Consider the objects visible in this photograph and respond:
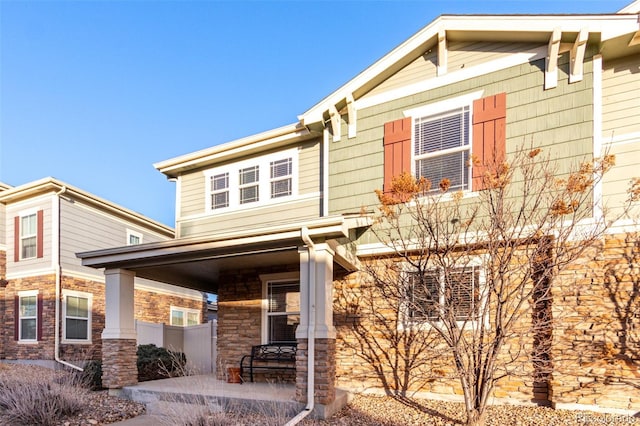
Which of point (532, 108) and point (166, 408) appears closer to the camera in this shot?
point (166, 408)

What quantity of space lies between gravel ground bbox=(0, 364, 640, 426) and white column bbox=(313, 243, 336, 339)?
125 centimetres

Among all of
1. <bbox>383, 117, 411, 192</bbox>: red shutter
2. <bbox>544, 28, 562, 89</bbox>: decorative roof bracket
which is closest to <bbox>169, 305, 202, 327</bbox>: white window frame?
<bbox>383, 117, 411, 192</bbox>: red shutter

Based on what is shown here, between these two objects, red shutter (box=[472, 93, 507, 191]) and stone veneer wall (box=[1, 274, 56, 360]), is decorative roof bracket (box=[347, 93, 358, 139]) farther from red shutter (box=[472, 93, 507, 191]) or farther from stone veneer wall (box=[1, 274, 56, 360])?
stone veneer wall (box=[1, 274, 56, 360])

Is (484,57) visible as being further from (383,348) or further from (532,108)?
(383,348)

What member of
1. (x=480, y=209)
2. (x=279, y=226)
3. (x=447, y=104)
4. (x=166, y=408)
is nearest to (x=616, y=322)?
(x=480, y=209)

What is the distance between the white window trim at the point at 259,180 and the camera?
8.70m

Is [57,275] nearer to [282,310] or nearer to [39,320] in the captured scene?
[39,320]

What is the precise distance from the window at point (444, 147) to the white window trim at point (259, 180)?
271 centimetres

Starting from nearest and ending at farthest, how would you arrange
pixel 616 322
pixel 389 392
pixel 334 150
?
Answer: 1. pixel 616 322
2. pixel 389 392
3. pixel 334 150

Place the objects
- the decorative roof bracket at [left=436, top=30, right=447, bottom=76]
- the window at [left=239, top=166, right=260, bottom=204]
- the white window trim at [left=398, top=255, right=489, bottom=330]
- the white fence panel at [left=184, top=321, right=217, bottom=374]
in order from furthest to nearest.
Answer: the white fence panel at [left=184, top=321, right=217, bottom=374] → the window at [left=239, top=166, right=260, bottom=204] → the decorative roof bracket at [left=436, top=30, right=447, bottom=76] → the white window trim at [left=398, top=255, right=489, bottom=330]

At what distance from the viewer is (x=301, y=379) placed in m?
5.92

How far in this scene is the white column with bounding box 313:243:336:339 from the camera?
5.95 m

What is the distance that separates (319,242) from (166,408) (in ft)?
10.7

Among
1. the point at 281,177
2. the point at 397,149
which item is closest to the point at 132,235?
the point at 281,177
